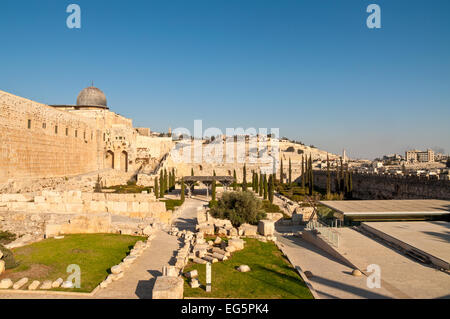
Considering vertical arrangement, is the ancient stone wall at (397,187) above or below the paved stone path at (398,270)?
above

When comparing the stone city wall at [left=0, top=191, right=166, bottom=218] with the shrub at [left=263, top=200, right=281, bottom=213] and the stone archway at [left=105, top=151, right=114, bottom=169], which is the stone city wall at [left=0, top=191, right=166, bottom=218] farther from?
the stone archway at [left=105, top=151, right=114, bottom=169]

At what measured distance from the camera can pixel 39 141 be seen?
2397cm

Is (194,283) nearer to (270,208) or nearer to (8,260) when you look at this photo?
(8,260)

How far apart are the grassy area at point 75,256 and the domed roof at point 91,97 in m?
30.2

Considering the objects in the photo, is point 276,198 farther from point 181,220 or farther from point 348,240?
point 348,240

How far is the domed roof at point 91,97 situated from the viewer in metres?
39.2

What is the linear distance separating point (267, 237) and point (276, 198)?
551 inches

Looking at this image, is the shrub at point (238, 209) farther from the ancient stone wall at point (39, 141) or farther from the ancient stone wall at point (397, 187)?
the ancient stone wall at point (39, 141)

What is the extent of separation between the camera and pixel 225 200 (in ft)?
55.2

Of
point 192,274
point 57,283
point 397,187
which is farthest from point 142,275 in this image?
point 397,187

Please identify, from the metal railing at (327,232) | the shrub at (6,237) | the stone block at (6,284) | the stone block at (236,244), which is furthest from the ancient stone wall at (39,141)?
the metal railing at (327,232)

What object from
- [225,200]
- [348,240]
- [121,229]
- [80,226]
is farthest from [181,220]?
[348,240]

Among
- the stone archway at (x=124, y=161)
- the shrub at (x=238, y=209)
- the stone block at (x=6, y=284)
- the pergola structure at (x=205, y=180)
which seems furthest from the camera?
the stone archway at (x=124, y=161)

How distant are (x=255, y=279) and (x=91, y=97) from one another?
37.3 meters
